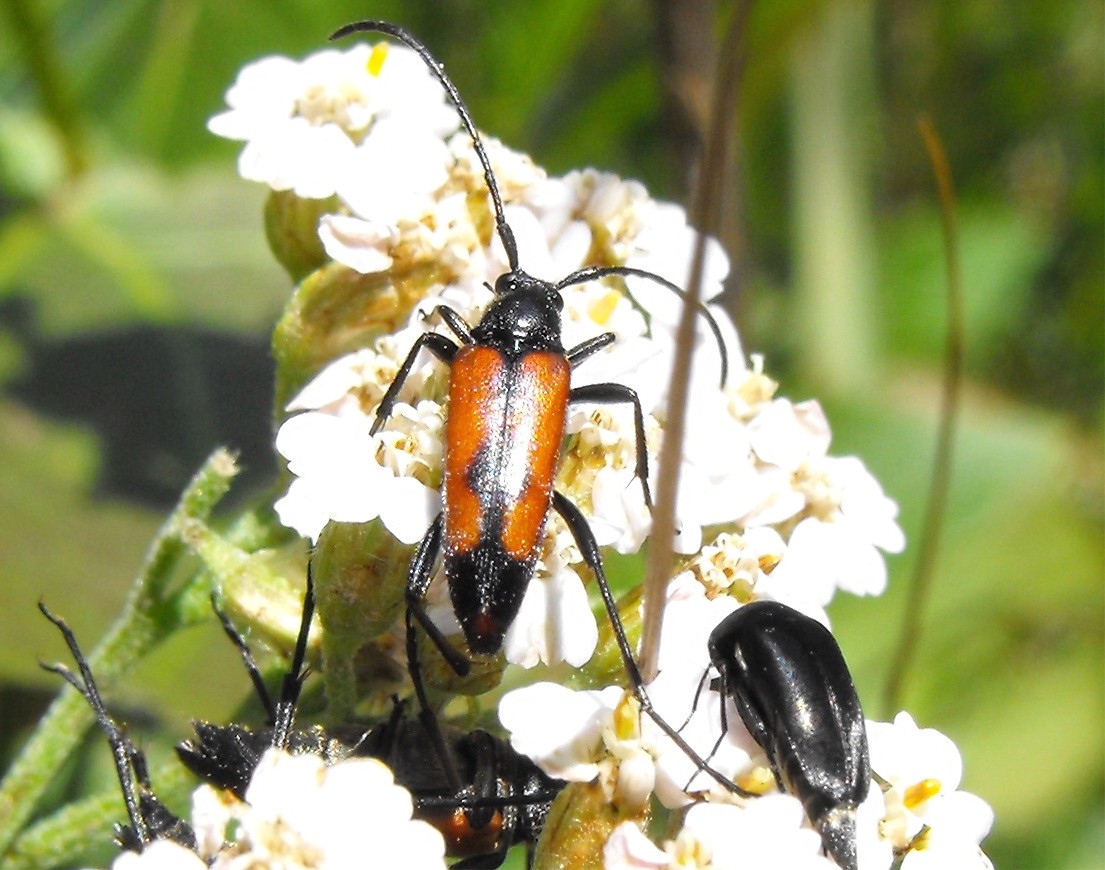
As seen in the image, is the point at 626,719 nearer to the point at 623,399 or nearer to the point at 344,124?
the point at 623,399

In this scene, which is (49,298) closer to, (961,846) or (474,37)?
(474,37)

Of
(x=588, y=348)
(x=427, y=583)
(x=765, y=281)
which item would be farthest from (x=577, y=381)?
(x=765, y=281)

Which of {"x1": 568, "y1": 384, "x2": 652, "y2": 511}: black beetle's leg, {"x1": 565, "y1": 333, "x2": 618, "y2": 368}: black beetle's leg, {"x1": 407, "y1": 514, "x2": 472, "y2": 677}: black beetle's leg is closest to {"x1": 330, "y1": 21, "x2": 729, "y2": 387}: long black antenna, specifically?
{"x1": 565, "y1": 333, "x2": 618, "y2": 368}: black beetle's leg

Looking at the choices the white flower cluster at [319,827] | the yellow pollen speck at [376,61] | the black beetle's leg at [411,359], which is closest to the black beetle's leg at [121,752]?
the white flower cluster at [319,827]

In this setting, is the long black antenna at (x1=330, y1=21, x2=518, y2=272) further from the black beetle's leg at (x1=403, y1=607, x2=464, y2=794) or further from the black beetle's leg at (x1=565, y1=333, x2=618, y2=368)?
the black beetle's leg at (x1=403, y1=607, x2=464, y2=794)

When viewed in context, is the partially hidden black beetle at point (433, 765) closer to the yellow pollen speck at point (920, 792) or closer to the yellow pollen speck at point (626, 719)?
the yellow pollen speck at point (626, 719)

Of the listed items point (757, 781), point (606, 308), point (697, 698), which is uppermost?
point (606, 308)
